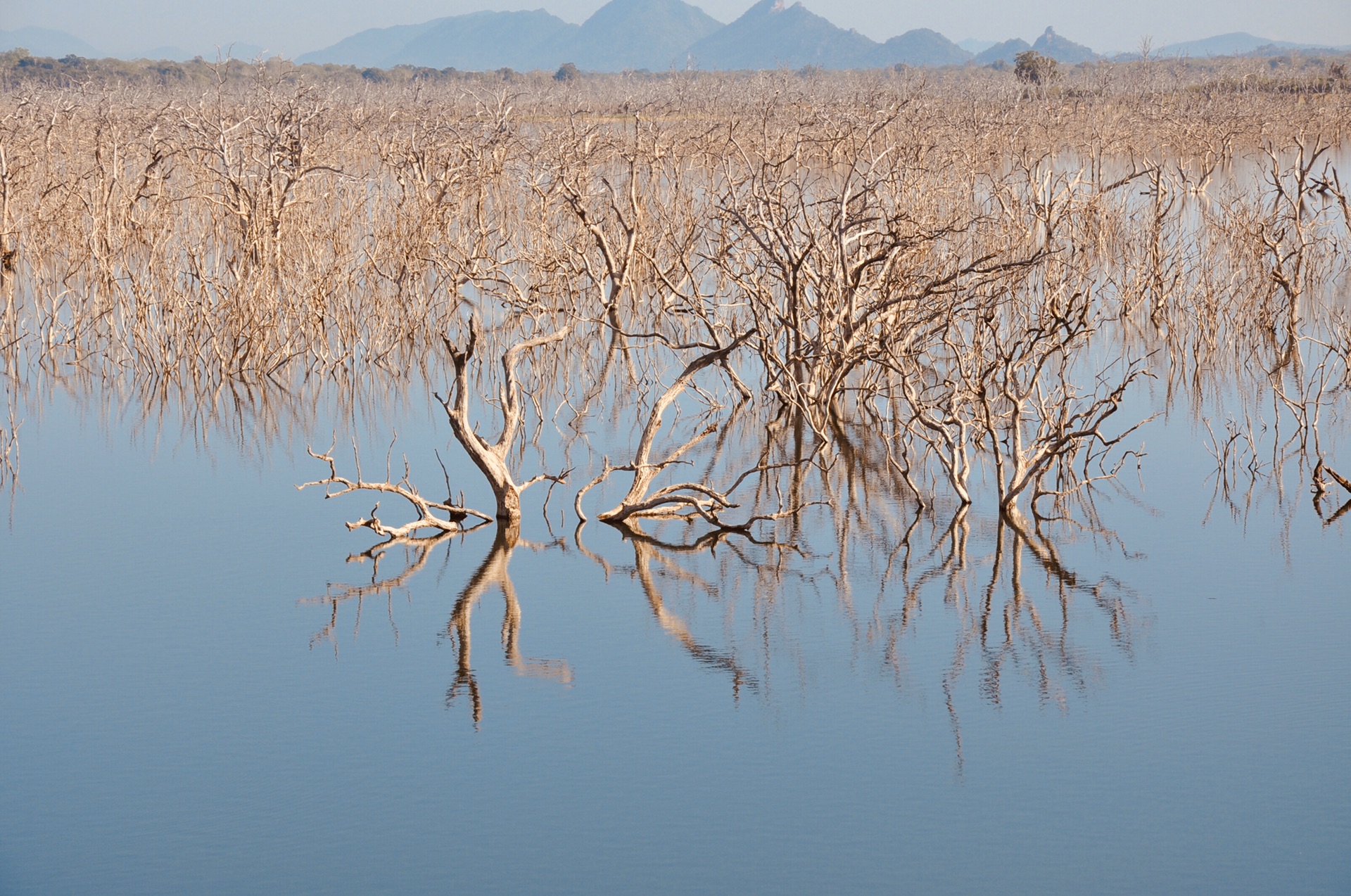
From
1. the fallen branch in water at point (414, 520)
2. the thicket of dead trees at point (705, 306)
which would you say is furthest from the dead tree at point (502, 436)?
the fallen branch in water at point (414, 520)

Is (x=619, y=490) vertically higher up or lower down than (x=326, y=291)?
lower down

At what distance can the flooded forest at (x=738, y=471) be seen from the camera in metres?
4.46

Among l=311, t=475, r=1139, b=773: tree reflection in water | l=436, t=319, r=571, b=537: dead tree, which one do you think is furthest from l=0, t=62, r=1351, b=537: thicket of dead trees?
l=311, t=475, r=1139, b=773: tree reflection in water

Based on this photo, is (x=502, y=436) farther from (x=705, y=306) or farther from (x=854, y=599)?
(x=705, y=306)

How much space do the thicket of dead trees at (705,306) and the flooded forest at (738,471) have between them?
7 centimetres

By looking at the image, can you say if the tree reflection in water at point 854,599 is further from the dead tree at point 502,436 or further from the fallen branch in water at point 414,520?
the dead tree at point 502,436

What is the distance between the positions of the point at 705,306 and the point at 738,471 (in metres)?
2.04

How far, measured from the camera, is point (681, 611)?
6.06 m

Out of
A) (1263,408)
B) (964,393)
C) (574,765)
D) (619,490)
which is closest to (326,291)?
(619,490)

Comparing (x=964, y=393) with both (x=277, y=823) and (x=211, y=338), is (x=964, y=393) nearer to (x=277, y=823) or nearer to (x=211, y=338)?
(x=277, y=823)

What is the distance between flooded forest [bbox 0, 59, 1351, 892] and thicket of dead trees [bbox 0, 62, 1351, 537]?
0.07 meters

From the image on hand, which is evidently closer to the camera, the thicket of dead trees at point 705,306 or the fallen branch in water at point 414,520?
the fallen branch in water at point 414,520

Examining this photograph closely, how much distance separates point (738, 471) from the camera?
27.7ft

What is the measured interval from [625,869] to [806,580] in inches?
103
